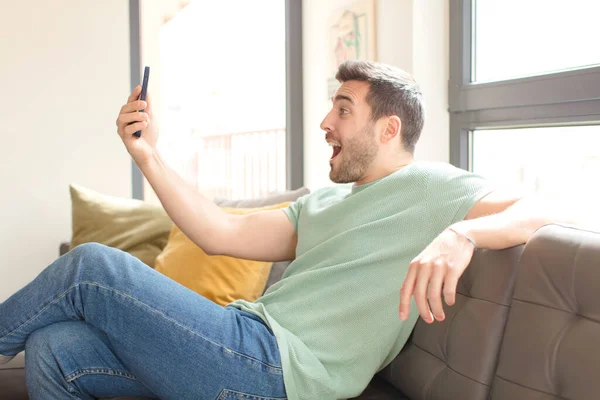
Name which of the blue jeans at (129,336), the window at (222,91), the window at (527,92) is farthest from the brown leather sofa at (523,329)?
the window at (222,91)

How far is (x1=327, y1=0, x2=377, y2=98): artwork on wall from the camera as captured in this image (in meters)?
3.13

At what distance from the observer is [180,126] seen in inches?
303

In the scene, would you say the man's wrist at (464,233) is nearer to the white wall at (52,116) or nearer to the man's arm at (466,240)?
the man's arm at (466,240)

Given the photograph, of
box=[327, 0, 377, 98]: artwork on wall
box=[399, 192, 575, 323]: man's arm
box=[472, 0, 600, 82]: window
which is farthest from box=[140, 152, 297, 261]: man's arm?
box=[327, 0, 377, 98]: artwork on wall

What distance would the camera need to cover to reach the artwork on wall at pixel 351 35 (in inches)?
123

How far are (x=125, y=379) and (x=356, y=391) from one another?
56 centimetres

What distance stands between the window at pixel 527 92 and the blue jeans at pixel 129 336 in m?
1.19

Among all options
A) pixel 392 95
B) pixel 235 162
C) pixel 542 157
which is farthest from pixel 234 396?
pixel 235 162

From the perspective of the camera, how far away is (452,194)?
1700 millimetres

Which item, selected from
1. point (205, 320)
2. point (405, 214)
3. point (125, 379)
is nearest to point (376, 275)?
point (405, 214)

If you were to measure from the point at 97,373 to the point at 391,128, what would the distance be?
3.28ft

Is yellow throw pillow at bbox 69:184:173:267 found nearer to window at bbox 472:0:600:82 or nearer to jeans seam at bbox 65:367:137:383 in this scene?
jeans seam at bbox 65:367:137:383

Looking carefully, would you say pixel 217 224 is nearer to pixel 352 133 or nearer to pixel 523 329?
pixel 352 133

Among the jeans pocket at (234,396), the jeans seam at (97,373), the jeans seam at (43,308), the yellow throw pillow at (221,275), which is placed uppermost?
the jeans seam at (43,308)
